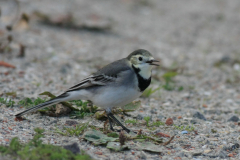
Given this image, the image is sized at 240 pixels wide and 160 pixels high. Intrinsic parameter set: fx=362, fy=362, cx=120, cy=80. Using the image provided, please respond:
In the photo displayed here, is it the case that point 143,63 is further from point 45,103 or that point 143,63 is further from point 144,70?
point 45,103

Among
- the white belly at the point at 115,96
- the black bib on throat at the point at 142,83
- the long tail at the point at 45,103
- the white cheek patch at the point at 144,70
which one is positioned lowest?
the long tail at the point at 45,103

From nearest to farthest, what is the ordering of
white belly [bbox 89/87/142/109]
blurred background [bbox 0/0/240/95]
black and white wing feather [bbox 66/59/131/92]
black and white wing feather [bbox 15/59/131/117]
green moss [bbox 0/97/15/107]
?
white belly [bbox 89/87/142/109] → black and white wing feather [bbox 15/59/131/117] → black and white wing feather [bbox 66/59/131/92] → green moss [bbox 0/97/15/107] → blurred background [bbox 0/0/240/95]

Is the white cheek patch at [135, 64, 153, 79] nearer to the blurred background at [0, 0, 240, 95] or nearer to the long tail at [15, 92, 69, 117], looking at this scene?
the long tail at [15, 92, 69, 117]

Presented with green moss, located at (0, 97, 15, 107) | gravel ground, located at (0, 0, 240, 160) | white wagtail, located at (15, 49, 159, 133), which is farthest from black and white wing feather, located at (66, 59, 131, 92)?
green moss, located at (0, 97, 15, 107)

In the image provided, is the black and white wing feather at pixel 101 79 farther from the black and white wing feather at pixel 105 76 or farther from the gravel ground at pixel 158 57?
the gravel ground at pixel 158 57

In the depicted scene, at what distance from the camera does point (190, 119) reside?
20.4 feet

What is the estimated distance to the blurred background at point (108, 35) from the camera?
8219mm

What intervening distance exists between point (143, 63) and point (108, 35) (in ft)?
19.0

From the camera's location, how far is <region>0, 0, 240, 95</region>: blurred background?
27.0 feet

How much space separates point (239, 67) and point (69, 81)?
4.61 meters

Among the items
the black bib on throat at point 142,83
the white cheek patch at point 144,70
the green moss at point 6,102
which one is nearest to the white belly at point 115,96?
the black bib on throat at point 142,83

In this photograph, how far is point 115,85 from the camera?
17.7 feet

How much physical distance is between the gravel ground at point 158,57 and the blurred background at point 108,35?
3 centimetres

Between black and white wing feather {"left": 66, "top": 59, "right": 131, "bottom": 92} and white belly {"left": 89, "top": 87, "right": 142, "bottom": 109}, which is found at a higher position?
black and white wing feather {"left": 66, "top": 59, "right": 131, "bottom": 92}
